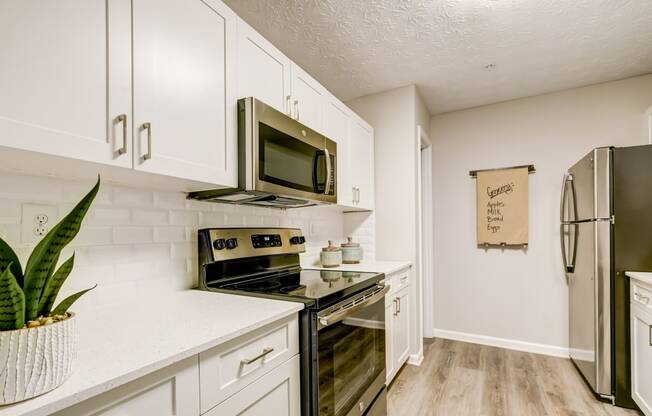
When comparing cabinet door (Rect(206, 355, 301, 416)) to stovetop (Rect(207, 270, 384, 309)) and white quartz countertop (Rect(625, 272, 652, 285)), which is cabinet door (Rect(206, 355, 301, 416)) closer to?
stovetop (Rect(207, 270, 384, 309))

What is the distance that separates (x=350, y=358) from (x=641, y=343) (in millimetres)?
1763

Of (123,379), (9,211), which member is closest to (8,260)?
(123,379)

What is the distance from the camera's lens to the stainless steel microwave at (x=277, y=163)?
4.67 ft

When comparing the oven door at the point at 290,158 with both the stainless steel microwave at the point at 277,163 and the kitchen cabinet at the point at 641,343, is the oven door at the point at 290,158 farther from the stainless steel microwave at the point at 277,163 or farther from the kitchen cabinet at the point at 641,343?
the kitchen cabinet at the point at 641,343

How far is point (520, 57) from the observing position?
7.75 feet

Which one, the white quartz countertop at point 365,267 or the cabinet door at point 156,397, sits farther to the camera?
the white quartz countertop at point 365,267

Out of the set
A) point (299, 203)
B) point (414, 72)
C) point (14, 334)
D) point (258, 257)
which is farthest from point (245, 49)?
point (414, 72)

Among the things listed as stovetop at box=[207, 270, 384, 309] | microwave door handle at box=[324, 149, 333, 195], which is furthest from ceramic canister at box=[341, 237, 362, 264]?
microwave door handle at box=[324, 149, 333, 195]

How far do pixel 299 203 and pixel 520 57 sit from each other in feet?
6.39

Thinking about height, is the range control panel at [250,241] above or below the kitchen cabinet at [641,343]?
above

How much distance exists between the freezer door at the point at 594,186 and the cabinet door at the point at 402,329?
140 cm

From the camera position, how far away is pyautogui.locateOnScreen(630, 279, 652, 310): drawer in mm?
1798

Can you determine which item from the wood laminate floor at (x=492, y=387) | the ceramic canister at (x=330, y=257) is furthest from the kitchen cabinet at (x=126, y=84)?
the wood laminate floor at (x=492, y=387)

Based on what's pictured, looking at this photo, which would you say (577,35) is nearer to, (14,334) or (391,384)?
(391,384)
